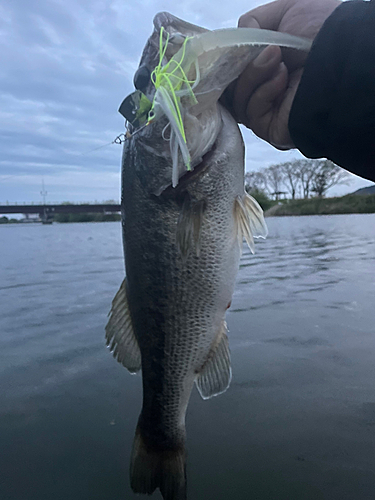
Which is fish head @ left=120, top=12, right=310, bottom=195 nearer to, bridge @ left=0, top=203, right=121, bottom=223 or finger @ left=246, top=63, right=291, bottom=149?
finger @ left=246, top=63, right=291, bottom=149

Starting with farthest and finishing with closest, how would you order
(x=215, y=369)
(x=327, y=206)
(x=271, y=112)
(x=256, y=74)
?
(x=327, y=206), (x=215, y=369), (x=271, y=112), (x=256, y=74)

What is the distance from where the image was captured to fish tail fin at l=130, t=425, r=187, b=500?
189 cm

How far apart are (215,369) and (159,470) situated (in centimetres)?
64

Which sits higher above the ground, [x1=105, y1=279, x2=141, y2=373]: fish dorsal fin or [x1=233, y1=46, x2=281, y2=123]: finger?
[x1=233, y1=46, x2=281, y2=123]: finger

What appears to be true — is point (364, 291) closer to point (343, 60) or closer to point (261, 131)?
point (261, 131)

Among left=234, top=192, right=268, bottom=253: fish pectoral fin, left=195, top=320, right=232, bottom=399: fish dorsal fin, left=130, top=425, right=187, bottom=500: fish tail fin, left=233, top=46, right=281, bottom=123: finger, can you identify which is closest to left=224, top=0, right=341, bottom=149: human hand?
left=233, top=46, right=281, bottom=123: finger

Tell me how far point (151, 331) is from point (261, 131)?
4.32 feet

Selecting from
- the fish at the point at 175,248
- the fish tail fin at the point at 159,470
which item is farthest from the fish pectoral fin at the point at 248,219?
the fish tail fin at the point at 159,470

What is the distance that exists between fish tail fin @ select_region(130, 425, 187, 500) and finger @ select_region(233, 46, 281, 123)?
199 cm

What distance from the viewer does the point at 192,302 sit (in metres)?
1.91

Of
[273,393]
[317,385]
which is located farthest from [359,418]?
[273,393]

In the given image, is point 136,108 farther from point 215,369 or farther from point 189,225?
point 215,369

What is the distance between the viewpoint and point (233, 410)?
2691 millimetres

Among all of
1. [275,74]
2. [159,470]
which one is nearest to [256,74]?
[275,74]
